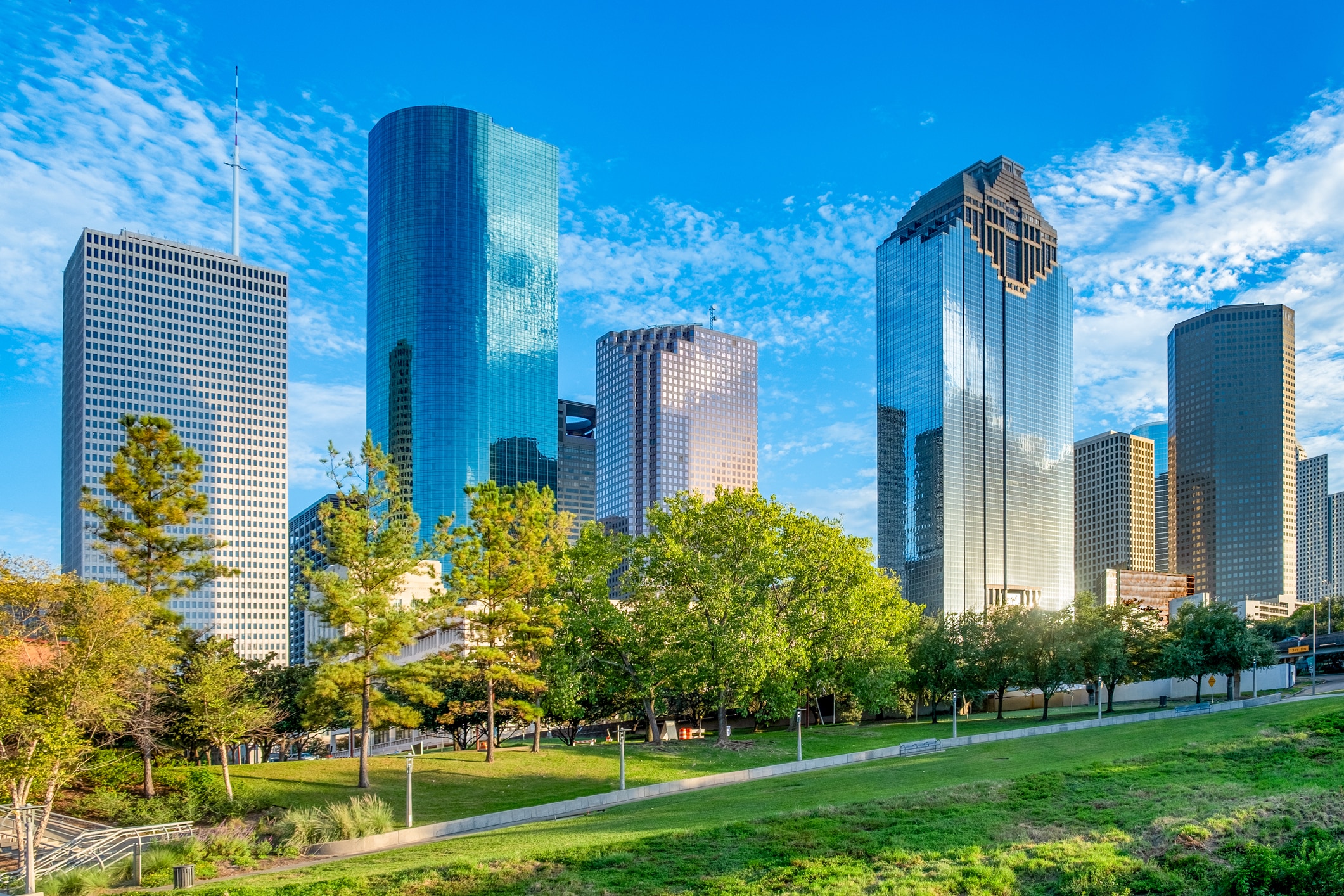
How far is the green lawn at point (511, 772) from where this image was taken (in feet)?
124

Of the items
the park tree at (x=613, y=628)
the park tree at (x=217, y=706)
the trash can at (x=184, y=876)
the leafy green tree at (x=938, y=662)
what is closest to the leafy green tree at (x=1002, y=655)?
the leafy green tree at (x=938, y=662)

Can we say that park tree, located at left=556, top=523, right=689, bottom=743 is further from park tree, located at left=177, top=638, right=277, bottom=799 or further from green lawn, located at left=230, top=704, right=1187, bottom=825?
park tree, located at left=177, top=638, right=277, bottom=799

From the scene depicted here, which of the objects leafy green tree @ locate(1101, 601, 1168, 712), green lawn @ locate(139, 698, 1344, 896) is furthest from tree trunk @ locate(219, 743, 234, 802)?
leafy green tree @ locate(1101, 601, 1168, 712)

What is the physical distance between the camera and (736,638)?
169 feet

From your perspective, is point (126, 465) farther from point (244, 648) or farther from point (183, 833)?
point (244, 648)

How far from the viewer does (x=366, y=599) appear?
132 ft

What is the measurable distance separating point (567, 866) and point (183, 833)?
16.7 metres

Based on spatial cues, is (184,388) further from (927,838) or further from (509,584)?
(927,838)

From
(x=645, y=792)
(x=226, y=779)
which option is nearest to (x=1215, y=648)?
(x=645, y=792)

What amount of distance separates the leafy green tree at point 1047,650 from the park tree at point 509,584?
1523 inches

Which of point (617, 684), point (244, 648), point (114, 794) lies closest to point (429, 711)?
point (617, 684)

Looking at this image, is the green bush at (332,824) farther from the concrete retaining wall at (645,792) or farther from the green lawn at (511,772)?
the green lawn at (511,772)

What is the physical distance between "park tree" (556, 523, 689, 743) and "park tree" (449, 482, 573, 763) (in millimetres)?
1168

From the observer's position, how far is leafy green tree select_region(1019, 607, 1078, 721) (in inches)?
2736
